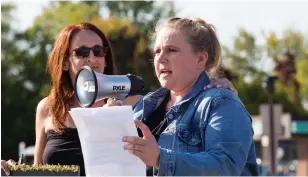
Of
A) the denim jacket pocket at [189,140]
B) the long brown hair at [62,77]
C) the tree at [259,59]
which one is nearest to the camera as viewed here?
the denim jacket pocket at [189,140]

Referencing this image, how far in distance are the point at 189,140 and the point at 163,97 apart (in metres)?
0.43

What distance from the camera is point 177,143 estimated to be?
3.35 metres

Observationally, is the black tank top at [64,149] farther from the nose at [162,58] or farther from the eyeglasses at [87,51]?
the nose at [162,58]

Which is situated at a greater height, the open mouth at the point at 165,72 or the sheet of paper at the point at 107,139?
the open mouth at the point at 165,72

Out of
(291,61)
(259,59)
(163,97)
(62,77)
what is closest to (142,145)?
(163,97)

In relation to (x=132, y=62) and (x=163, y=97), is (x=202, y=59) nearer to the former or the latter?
(x=163, y=97)

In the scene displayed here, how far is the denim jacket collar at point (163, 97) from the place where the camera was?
11.3ft

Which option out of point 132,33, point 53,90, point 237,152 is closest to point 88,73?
point 237,152

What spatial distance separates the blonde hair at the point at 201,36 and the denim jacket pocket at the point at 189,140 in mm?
344

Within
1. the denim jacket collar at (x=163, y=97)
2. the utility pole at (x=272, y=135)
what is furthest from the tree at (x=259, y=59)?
the denim jacket collar at (x=163, y=97)

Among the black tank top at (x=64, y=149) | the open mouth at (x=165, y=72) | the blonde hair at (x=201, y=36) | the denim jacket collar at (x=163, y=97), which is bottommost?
the black tank top at (x=64, y=149)

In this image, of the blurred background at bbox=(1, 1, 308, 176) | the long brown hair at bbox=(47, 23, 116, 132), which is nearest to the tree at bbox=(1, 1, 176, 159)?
the blurred background at bbox=(1, 1, 308, 176)

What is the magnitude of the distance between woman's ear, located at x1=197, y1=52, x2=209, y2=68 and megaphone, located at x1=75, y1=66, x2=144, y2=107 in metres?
0.27

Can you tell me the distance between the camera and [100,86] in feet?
10.9
